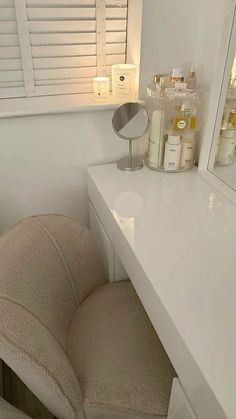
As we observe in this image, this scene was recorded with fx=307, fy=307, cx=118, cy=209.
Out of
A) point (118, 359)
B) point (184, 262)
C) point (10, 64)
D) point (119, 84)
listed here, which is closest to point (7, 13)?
point (10, 64)

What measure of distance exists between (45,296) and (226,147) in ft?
2.35

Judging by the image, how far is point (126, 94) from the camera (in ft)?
3.59

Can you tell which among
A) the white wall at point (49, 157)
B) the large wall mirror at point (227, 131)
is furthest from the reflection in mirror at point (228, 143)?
the white wall at point (49, 157)

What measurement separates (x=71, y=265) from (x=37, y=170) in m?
0.43

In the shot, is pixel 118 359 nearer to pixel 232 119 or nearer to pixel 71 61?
pixel 232 119

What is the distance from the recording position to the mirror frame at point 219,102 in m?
0.88

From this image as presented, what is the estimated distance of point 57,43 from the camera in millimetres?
1038

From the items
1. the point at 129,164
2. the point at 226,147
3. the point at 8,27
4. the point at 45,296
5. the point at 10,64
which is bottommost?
the point at 45,296

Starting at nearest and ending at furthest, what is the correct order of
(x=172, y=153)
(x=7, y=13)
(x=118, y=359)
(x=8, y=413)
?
(x=8, y=413)
(x=118, y=359)
(x=7, y=13)
(x=172, y=153)

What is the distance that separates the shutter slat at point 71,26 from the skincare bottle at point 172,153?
17.0 inches

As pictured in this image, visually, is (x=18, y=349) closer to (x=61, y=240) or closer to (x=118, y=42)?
(x=61, y=240)

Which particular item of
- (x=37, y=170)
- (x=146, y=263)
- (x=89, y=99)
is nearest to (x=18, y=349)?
(x=146, y=263)

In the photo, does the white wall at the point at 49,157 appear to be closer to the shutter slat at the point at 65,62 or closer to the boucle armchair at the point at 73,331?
the shutter slat at the point at 65,62

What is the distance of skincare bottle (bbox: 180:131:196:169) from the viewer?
105 cm
